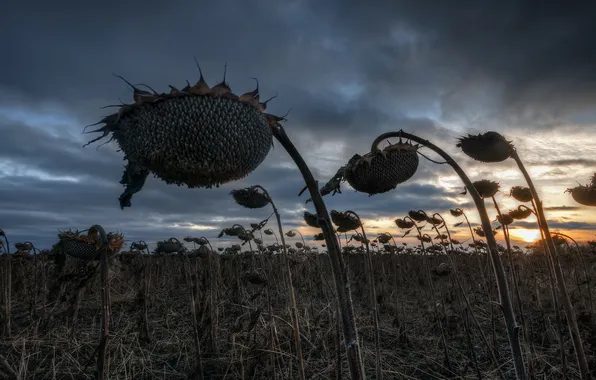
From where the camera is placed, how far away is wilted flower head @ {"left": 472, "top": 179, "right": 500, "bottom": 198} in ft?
12.0

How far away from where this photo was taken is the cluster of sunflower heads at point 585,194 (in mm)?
2986

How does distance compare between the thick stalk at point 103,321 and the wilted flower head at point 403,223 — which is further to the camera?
the wilted flower head at point 403,223

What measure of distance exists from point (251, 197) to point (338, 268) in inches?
70.7

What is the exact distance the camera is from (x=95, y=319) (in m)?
7.02

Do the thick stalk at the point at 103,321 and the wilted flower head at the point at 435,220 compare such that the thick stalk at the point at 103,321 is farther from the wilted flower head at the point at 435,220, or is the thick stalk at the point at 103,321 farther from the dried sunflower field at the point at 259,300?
the wilted flower head at the point at 435,220

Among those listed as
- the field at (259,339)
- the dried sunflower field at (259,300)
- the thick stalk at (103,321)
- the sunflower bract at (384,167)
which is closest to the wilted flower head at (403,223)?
the dried sunflower field at (259,300)

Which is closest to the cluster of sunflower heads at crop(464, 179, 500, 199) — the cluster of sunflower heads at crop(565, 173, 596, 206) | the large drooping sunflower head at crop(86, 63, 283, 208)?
the cluster of sunflower heads at crop(565, 173, 596, 206)

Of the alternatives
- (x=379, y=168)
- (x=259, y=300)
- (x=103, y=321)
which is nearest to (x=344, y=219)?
(x=379, y=168)

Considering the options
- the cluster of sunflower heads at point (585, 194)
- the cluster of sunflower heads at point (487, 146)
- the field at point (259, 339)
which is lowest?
the field at point (259, 339)

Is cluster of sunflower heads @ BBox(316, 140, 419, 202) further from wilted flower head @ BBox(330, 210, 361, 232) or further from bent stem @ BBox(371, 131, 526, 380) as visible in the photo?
wilted flower head @ BBox(330, 210, 361, 232)

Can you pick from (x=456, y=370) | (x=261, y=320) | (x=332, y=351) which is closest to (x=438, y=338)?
(x=456, y=370)

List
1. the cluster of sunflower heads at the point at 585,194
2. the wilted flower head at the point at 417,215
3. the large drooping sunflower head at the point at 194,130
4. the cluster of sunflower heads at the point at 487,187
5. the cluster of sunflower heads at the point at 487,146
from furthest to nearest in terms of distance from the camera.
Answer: the wilted flower head at the point at 417,215
the cluster of sunflower heads at the point at 487,187
the cluster of sunflower heads at the point at 585,194
the cluster of sunflower heads at the point at 487,146
the large drooping sunflower head at the point at 194,130

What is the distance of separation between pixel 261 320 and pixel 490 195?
420cm

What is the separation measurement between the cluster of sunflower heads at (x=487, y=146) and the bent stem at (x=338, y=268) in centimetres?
138
